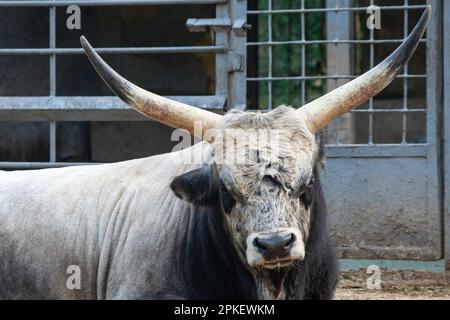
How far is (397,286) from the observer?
7.86 meters

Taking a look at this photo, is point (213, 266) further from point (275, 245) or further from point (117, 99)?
point (117, 99)

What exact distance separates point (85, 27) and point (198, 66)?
1.37 m

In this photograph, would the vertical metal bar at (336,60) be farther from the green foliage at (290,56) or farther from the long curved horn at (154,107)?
the green foliage at (290,56)

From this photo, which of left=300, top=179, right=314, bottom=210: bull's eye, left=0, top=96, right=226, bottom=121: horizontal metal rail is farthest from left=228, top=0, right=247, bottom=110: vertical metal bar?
left=300, top=179, right=314, bottom=210: bull's eye

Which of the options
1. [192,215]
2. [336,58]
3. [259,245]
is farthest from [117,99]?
[259,245]

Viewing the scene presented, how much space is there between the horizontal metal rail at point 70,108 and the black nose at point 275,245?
3.66 meters

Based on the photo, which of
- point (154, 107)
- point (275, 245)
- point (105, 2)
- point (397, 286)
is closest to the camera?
point (275, 245)

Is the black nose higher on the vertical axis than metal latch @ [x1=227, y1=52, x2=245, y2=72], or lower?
lower

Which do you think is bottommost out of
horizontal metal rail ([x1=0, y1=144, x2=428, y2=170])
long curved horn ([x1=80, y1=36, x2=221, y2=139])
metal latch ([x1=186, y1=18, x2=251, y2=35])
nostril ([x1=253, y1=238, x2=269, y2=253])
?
nostril ([x1=253, y1=238, x2=269, y2=253])

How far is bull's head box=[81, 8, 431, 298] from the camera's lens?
195 inches

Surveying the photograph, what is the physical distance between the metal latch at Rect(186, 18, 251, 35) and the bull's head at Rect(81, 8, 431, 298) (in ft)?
8.86

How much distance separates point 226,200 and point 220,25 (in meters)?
3.35

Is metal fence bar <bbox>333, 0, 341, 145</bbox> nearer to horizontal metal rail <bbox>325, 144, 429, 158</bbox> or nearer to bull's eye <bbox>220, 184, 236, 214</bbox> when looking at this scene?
horizontal metal rail <bbox>325, 144, 429, 158</bbox>

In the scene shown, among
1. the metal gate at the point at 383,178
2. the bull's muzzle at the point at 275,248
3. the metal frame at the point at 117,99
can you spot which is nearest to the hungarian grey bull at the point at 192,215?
the bull's muzzle at the point at 275,248
